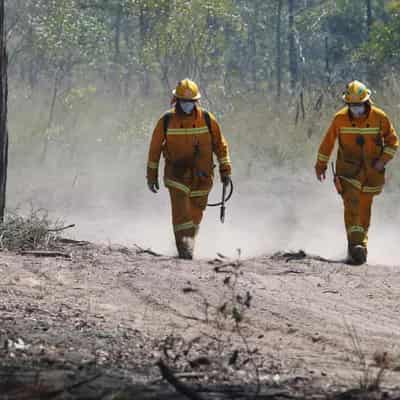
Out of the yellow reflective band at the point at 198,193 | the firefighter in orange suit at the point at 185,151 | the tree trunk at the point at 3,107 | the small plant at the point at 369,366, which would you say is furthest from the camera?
the yellow reflective band at the point at 198,193

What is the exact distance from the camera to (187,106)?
11.7m

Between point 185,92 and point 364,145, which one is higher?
point 185,92

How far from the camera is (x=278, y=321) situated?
26.4 ft

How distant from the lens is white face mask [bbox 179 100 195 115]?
38.2 ft

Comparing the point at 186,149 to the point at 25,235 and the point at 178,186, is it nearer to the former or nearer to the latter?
the point at 178,186

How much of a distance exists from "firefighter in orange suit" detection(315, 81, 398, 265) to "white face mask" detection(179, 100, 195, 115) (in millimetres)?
1529

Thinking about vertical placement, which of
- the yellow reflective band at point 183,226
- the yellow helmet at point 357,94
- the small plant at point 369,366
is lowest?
the small plant at point 369,366

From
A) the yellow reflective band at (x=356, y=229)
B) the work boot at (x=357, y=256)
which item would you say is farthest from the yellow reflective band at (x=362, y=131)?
the work boot at (x=357, y=256)

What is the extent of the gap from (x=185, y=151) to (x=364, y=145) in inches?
73.8

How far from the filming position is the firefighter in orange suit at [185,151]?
1169cm

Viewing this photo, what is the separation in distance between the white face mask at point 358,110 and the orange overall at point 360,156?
0.05 metres

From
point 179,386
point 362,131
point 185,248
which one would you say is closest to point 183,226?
point 185,248

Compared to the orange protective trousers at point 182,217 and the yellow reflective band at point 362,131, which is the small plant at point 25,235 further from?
the yellow reflective band at point 362,131

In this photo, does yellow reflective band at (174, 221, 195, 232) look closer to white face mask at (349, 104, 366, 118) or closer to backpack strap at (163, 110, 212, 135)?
backpack strap at (163, 110, 212, 135)
